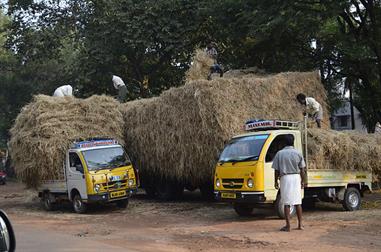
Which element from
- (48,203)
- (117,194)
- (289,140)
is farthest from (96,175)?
(289,140)

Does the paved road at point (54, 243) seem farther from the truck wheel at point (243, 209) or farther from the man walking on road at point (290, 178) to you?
the truck wheel at point (243, 209)

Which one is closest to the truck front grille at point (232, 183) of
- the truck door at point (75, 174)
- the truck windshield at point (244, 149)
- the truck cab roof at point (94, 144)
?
the truck windshield at point (244, 149)

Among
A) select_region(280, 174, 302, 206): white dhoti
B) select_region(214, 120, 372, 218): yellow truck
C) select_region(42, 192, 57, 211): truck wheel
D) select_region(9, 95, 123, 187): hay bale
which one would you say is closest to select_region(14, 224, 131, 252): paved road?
select_region(280, 174, 302, 206): white dhoti

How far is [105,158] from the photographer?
16750mm

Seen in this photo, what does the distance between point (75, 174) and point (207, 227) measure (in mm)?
6233

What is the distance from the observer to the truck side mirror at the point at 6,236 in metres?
3.41

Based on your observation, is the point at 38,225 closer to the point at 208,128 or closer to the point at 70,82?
the point at 208,128

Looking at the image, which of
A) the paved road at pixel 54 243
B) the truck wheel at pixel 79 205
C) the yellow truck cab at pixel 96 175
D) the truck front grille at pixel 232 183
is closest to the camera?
the paved road at pixel 54 243

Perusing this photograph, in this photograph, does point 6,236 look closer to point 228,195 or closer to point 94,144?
point 228,195

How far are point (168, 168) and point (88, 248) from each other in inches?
350

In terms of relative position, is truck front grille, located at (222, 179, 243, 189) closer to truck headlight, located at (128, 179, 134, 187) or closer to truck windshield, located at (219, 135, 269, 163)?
truck windshield, located at (219, 135, 269, 163)

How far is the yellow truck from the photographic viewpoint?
1251cm

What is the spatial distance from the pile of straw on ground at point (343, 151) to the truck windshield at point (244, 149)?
152 centimetres

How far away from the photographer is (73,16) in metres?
28.6
